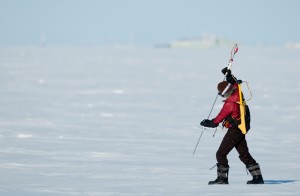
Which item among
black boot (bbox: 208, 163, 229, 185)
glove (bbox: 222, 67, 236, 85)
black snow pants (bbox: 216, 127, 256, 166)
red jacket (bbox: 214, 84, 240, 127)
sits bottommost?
black boot (bbox: 208, 163, 229, 185)

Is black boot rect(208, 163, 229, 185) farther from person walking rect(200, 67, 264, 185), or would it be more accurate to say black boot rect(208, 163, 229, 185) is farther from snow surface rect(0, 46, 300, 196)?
snow surface rect(0, 46, 300, 196)

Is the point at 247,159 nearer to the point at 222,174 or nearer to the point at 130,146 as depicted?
the point at 222,174

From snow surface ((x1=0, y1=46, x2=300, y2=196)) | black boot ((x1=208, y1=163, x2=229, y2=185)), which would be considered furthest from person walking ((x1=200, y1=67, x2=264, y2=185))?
snow surface ((x1=0, y1=46, x2=300, y2=196))

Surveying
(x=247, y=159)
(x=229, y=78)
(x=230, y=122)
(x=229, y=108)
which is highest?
(x=229, y=78)

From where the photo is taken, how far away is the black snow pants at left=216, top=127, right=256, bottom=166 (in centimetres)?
859

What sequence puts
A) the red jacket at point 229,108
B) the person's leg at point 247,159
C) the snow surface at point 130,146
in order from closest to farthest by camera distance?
the red jacket at point 229,108
the person's leg at point 247,159
the snow surface at point 130,146

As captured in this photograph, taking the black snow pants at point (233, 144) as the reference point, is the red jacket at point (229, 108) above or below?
above

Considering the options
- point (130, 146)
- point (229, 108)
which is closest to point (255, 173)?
point (229, 108)

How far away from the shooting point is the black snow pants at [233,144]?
8594 millimetres

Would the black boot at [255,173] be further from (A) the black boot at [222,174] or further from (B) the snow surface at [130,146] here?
(A) the black boot at [222,174]

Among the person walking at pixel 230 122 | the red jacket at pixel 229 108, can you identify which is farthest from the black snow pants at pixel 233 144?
the red jacket at pixel 229 108

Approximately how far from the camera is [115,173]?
9938mm

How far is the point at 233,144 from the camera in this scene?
8609mm

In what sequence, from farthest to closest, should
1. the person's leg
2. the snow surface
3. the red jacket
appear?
the snow surface, the person's leg, the red jacket
